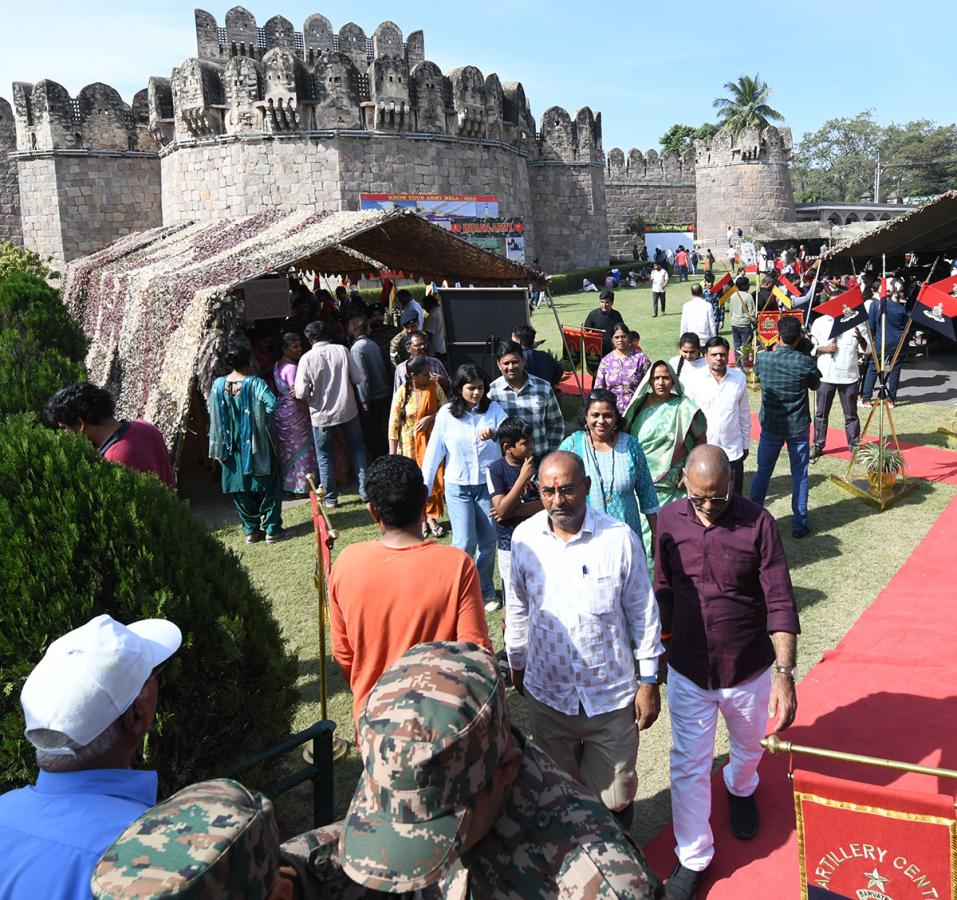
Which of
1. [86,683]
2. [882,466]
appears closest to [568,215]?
[882,466]

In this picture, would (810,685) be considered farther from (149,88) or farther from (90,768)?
(149,88)

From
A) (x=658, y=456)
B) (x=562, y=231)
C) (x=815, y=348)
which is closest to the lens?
(x=658, y=456)

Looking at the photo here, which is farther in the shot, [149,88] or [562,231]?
[562,231]

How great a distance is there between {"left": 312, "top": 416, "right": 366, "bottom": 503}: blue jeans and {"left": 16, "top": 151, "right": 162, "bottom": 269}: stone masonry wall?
75.5 ft

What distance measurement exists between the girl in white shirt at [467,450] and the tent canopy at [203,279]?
3377 millimetres

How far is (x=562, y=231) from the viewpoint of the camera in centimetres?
3225

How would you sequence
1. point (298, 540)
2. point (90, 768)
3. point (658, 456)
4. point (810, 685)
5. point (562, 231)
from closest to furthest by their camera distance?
point (90, 768) < point (810, 685) < point (658, 456) < point (298, 540) < point (562, 231)

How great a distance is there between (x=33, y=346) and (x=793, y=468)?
7.17 m

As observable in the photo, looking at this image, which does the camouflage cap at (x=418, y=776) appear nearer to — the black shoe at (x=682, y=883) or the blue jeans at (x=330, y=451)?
the black shoe at (x=682, y=883)

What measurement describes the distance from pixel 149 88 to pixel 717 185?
83.7ft

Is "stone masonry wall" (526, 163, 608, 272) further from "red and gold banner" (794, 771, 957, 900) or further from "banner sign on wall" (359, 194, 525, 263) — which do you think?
"red and gold banner" (794, 771, 957, 900)

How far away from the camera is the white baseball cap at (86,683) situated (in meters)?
1.60

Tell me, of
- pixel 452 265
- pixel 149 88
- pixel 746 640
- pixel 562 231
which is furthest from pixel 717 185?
pixel 746 640

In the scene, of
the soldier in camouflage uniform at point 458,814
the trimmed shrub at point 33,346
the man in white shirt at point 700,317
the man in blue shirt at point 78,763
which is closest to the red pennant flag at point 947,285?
the man in white shirt at point 700,317
